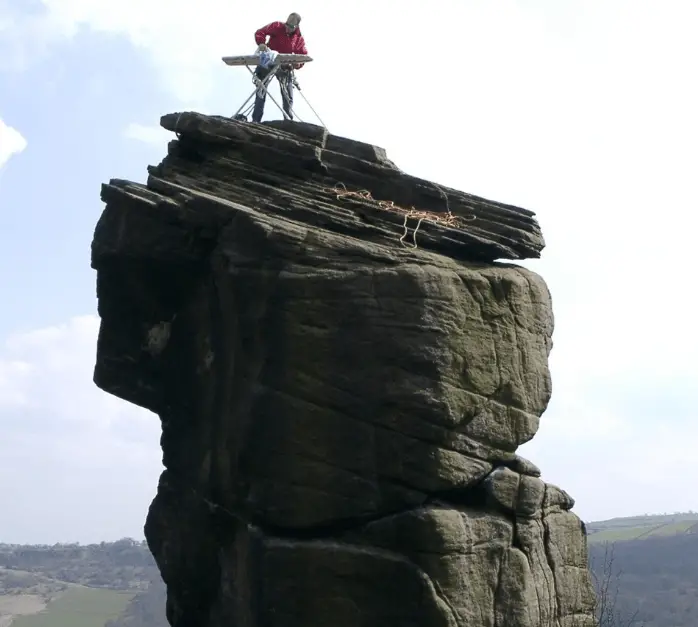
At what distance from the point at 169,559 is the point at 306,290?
6.01 m

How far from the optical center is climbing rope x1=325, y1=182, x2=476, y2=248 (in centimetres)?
1559

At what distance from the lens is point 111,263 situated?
53.6ft

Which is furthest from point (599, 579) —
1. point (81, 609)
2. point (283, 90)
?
point (283, 90)

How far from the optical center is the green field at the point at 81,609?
134m

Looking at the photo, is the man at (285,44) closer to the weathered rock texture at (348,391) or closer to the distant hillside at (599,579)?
the weathered rock texture at (348,391)

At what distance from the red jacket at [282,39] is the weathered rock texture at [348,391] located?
120 inches

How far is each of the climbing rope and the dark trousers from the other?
302cm

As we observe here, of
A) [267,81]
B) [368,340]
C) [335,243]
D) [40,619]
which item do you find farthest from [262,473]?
[40,619]

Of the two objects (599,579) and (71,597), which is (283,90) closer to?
(599,579)

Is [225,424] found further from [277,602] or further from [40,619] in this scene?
[40,619]

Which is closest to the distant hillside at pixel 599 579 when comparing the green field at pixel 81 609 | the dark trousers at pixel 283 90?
Result: the green field at pixel 81 609

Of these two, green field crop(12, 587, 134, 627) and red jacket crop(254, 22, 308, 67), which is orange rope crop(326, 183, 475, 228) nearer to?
red jacket crop(254, 22, 308, 67)

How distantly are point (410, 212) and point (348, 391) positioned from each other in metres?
3.48

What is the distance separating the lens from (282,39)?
61.6 ft
